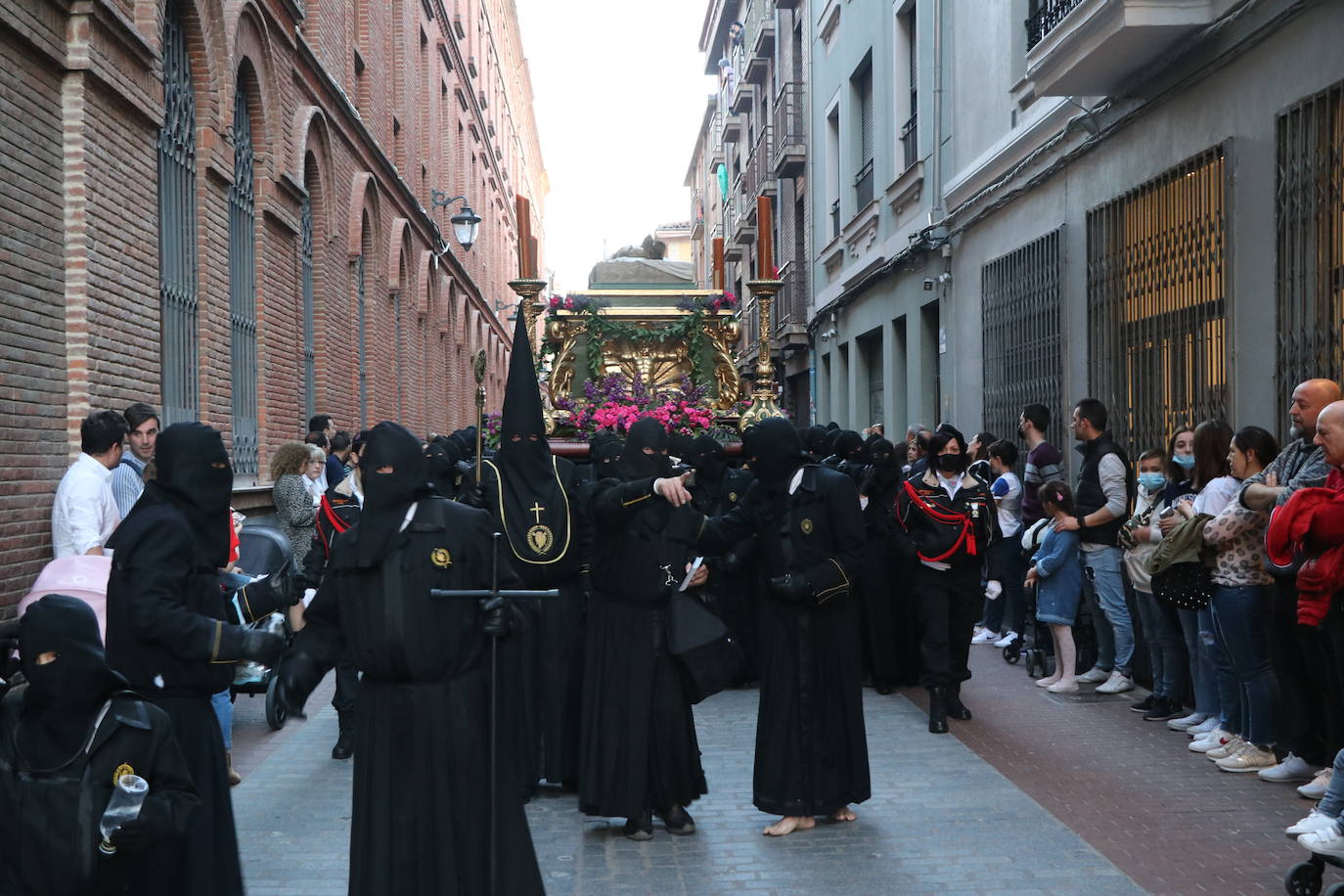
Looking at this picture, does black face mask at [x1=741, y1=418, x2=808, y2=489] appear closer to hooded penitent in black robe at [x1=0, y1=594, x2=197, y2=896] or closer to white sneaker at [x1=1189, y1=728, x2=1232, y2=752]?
white sneaker at [x1=1189, y1=728, x2=1232, y2=752]

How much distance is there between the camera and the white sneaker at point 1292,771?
704 cm

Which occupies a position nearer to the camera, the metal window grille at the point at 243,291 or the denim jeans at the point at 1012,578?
the denim jeans at the point at 1012,578

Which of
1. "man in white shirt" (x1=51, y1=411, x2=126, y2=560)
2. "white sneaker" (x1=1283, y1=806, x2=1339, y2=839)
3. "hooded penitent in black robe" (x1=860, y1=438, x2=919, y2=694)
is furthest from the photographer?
"hooded penitent in black robe" (x1=860, y1=438, x2=919, y2=694)

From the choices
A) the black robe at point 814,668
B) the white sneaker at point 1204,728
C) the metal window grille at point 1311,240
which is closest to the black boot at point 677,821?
the black robe at point 814,668

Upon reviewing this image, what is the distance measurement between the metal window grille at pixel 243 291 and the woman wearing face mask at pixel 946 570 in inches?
277

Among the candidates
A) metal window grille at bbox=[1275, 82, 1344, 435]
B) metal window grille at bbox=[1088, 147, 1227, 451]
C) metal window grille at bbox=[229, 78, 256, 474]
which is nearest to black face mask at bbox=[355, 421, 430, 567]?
metal window grille at bbox=[1275, 82, 1344, 435]

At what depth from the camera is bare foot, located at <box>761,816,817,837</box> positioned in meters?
6.36

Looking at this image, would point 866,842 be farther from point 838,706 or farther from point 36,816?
point 36,816

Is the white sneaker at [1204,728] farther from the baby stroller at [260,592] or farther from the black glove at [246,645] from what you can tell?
the black glove at [246,645]

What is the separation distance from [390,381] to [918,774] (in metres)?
16.1

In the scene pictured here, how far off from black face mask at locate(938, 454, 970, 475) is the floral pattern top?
206 cm

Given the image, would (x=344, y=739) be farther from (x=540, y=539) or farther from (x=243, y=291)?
(x=243, y=291)

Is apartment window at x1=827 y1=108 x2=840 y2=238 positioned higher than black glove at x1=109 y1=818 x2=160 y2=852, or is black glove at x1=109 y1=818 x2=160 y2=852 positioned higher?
apartment window at x1=827 y1=108 x2=840 y2=238

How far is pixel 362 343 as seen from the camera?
20.1 meters
